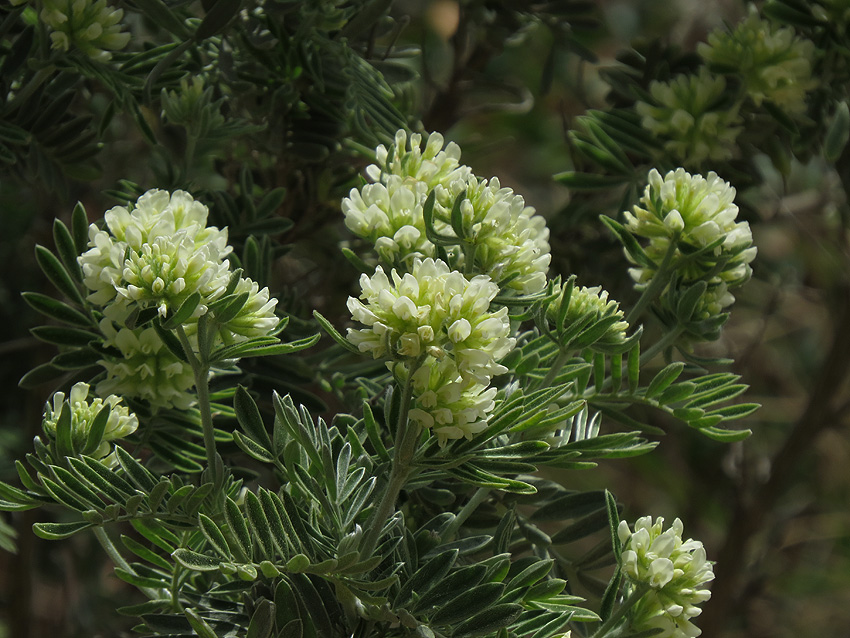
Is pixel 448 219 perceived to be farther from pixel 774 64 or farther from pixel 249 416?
pixel 774 64

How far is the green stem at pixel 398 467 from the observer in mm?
504

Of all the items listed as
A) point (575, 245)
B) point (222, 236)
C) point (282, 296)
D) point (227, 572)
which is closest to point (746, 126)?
point (575, 245)

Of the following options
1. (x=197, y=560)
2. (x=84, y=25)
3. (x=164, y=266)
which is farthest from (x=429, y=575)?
(x=84, y=25)

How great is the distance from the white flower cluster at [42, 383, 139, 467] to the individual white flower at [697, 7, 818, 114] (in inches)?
25.4

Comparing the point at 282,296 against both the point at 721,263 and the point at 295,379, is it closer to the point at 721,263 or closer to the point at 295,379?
the point at 295,379

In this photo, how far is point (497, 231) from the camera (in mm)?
558

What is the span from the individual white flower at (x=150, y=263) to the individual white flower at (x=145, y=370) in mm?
80

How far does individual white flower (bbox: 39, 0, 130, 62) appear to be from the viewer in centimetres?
71

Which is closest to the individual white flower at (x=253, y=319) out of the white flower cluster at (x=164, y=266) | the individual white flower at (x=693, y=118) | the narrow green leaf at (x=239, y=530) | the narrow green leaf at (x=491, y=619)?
the white flower cluster at (x=164, y=266)

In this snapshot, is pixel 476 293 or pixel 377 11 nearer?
pixel 476 293

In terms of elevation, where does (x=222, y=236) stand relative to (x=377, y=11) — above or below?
below

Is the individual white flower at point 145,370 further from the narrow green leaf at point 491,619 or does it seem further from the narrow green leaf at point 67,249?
the narrow green leaf at point 491,619

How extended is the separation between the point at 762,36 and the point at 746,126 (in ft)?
0.33

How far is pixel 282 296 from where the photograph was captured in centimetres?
84
